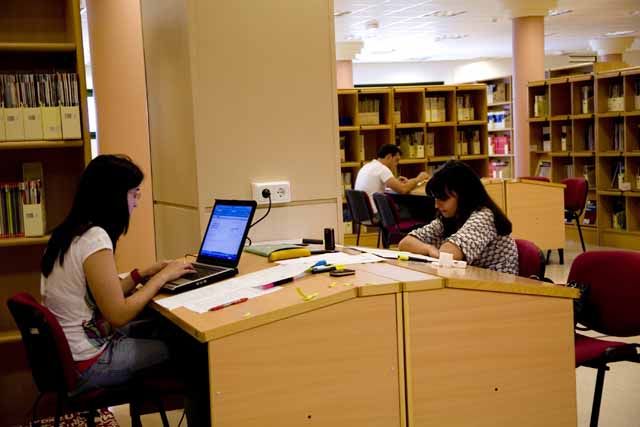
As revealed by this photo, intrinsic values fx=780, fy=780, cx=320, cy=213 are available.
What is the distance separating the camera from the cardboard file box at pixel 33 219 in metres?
3.69

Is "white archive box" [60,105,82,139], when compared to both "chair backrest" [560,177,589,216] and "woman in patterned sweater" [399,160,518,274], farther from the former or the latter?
"chair backrest" [560,177,589,216]

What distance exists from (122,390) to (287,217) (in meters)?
1.40

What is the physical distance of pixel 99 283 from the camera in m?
2.71

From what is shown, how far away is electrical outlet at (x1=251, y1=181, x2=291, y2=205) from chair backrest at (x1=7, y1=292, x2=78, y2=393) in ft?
4.40

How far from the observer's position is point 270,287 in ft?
8.73

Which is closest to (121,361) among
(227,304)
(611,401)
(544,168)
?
(227,304)

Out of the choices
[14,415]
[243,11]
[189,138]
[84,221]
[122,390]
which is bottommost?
[14,415]

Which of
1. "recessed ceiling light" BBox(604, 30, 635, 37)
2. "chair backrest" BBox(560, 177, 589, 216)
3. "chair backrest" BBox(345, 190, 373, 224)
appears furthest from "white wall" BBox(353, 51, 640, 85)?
"chair backrest" BBox(560, 177, 589, 216)

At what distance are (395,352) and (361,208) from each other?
5794 millimetres

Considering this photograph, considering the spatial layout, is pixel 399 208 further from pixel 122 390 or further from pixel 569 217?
pixel 122 390

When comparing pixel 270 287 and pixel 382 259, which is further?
pixel 382 259

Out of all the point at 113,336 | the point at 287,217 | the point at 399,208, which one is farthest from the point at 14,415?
the point at 399,208

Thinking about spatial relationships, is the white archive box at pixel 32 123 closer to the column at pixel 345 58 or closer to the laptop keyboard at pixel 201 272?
the laptop keyboard at pixel 201 272

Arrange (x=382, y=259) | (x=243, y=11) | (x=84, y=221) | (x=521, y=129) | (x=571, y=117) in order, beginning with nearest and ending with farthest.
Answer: (x=84, y=221) → (x=382, y=259) → (x=243, y=11) → (x=571, y=117) → (x=521, y=129)
